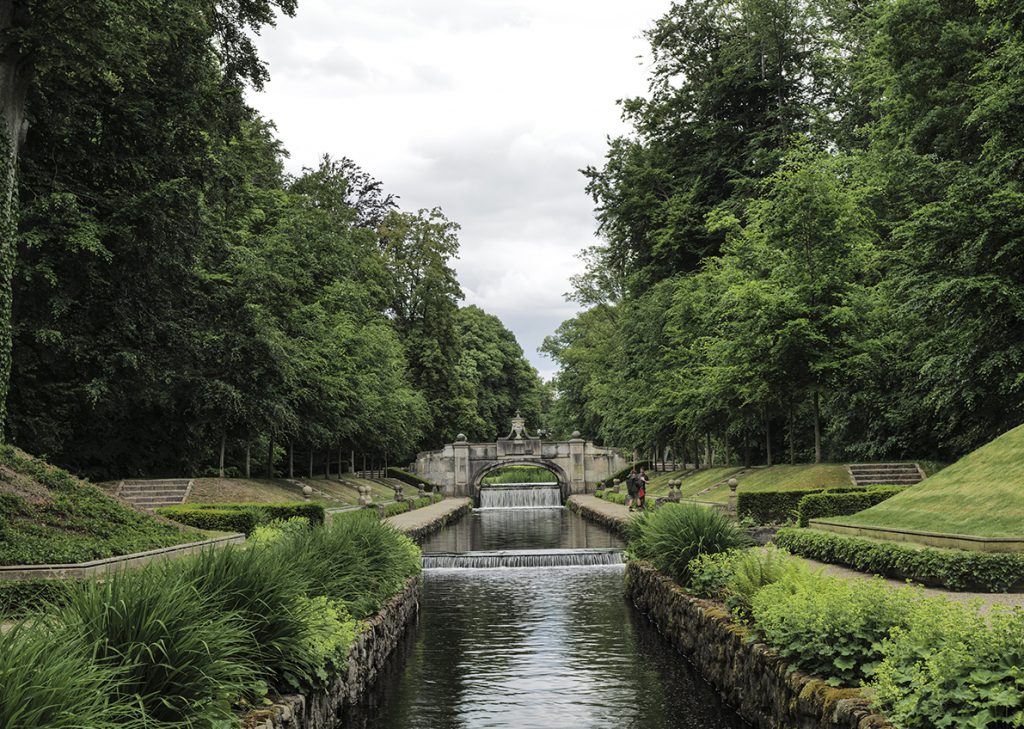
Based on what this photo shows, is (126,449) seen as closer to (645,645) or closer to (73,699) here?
Result: (645,645)

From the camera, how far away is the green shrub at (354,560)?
10.3 metres

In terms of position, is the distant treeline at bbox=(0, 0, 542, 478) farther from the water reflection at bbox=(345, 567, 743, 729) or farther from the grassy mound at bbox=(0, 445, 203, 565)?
the water reflection at bbox=(345, 567, 743, 729)

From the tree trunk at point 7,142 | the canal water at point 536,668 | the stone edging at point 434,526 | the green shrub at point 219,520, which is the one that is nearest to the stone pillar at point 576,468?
the stone edging at point 434,526

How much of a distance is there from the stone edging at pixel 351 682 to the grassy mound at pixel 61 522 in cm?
451

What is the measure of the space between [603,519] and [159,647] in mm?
27891

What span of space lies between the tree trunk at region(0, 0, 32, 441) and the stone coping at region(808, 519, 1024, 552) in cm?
1651

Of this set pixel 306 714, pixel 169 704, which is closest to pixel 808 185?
pixel 306 714

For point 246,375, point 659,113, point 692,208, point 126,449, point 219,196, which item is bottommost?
point 126,449

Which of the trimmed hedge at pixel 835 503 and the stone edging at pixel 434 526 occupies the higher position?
the trimmed hedge at pixel 835 503

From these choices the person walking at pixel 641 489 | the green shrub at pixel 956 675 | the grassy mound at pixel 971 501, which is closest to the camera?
the green shrub at pixel 956 675

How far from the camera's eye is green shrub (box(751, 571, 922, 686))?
6.83 metres

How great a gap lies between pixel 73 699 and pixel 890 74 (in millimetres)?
29158

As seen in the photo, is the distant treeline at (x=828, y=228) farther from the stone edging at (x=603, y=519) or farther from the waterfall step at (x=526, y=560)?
the waterfall step at (x=526, y=560)

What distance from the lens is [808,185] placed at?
28.1 m
